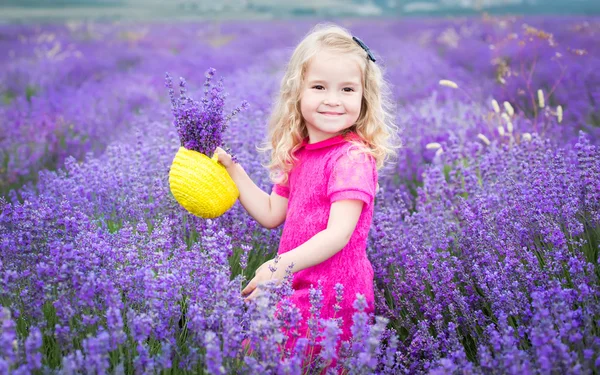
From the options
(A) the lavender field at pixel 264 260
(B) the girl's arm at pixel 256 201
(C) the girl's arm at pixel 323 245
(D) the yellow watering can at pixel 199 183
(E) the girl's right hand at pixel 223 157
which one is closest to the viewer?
(A) the lavender field at pixel 264 260

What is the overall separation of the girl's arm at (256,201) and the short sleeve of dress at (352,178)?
1.46 ft

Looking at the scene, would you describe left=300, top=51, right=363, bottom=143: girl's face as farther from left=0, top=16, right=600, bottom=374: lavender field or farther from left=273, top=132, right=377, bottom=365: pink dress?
left=0, top=16, right=600, bottom=374: lavender field

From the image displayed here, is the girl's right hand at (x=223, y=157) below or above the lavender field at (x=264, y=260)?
above

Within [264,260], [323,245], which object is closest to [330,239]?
[323,245]

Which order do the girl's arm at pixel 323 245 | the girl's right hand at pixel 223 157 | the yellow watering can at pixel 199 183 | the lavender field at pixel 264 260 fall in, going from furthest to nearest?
the girl's right hand at pixel 223 157, the yellow watering can at pixel 199 183, the girl's arm at pixel 323 245, the lavender field at pixel 264 260

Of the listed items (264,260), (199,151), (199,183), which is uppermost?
(199,151)

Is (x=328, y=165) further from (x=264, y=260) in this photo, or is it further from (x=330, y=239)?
(x=264, y=260)

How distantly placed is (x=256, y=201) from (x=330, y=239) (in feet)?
1.87

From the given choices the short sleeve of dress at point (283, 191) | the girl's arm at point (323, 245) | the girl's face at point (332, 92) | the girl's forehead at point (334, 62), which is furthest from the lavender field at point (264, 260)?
the girl's forehead at point (334, 62)

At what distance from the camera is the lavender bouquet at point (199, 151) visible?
2.23 m

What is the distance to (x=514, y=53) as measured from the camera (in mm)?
9055

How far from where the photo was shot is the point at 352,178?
2.12 m

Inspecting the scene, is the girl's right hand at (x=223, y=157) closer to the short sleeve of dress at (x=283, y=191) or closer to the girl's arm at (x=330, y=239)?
the short sleeve of dress at (x=283, y=191)

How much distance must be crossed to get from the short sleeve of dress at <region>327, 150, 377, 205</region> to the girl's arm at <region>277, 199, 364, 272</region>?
0.12ft
